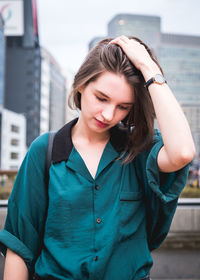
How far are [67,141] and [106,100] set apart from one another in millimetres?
274

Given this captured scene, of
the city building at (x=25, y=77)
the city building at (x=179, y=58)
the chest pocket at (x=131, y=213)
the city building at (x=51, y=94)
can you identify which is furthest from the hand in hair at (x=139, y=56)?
the city building at (x=179, y=58)

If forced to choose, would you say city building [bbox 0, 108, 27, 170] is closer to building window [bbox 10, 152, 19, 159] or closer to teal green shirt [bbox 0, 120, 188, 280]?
building window [bbox 10, 152, 19, 159]

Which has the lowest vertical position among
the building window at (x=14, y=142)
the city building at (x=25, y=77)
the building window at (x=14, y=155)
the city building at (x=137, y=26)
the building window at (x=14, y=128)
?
the building window at (x=14, y=155)

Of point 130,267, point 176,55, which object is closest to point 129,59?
point 130,267

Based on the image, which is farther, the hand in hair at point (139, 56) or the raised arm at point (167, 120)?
the hand in hair at point (139, 56)

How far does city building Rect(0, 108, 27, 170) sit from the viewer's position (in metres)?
48.4

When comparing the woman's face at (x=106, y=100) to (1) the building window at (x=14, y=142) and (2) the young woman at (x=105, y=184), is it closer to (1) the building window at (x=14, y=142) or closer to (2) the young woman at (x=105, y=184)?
(2) the young woman at (x=105, y=184)

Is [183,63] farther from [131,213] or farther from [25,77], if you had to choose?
[131,213]

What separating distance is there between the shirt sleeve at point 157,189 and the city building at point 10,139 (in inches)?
1940

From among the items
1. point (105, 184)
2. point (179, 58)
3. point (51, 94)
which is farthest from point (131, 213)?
point (51, 94)

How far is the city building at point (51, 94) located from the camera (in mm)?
75750

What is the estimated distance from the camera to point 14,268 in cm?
125

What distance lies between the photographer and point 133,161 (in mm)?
1323

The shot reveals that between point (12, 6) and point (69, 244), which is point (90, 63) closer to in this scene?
point (69, 244)
